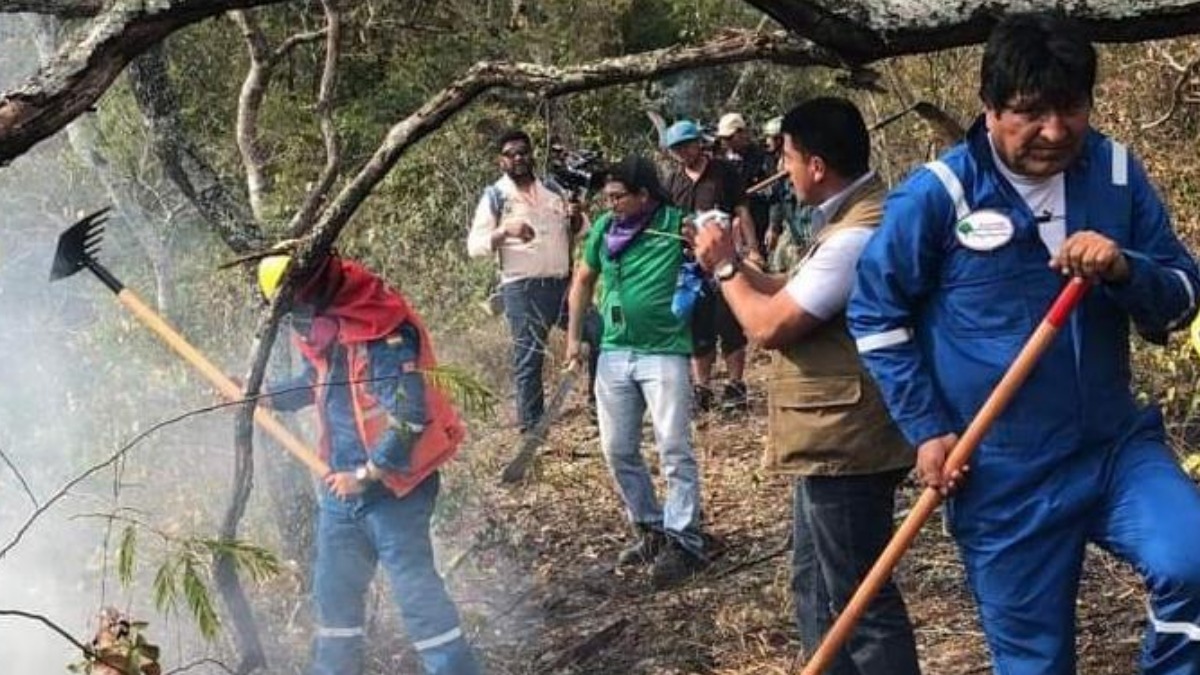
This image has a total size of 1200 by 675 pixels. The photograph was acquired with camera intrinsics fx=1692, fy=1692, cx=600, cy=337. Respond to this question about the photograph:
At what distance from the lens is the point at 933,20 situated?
3.56 m

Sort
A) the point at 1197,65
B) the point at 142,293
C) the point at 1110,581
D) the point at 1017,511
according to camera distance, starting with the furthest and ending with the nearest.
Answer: the point at 142,293, the point at 1197,65, the point at 1110,581, the point at 1017,511

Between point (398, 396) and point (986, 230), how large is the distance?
2268mm

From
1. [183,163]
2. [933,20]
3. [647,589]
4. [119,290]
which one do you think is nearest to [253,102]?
[183,163]

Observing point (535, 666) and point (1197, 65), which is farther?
point (1197, 65)

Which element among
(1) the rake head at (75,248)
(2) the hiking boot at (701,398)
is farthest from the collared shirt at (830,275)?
(2) the hiking boot at (701,398)

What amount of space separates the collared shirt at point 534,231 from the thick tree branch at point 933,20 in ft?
18.2

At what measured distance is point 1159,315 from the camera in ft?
11.0

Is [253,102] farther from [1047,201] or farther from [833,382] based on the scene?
[1047,201]

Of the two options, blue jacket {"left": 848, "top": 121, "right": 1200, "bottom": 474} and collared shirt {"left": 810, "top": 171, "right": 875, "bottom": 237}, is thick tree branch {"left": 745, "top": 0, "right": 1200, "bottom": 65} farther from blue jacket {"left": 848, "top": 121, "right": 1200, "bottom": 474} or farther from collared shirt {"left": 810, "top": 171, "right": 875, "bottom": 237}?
collared shirt {"left": 810, "top": 171, "right": 875, "bottom": 237}

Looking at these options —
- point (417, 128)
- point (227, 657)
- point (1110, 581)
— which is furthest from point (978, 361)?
point (227, 657)

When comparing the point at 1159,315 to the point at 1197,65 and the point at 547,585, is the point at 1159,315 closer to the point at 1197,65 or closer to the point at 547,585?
the point at 547,585

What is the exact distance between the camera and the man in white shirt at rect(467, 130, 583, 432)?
9.09 metres

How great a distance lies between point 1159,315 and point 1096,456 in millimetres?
306

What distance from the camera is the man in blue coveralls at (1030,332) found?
327cm
